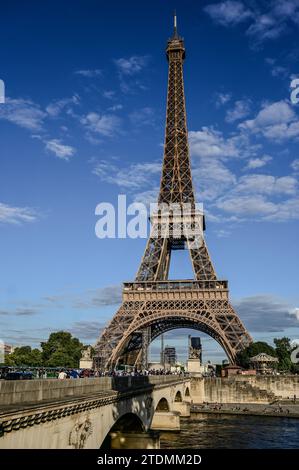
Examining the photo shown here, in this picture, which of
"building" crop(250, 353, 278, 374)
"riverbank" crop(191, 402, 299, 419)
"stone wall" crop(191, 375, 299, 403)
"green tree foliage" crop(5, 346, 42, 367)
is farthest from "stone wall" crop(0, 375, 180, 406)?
"green tree foliage" crop(5, 346, 42, 367)

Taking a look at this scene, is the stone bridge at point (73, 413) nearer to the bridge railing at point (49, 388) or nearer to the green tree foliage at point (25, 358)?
the bridge railing at point (49, 388)

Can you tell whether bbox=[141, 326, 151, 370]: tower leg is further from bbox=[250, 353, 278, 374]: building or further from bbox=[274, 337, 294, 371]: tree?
bbox=[274, 337, 294, 371]: tree

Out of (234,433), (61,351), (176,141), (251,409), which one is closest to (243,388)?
(251,409)

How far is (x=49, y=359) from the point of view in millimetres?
89250

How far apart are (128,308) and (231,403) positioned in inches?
901

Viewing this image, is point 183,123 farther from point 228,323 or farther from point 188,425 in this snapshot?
point 188,425

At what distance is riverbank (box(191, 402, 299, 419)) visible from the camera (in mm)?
58406

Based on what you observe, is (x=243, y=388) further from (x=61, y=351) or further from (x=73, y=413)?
(x=73, y=413)

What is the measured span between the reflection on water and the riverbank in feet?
4.14

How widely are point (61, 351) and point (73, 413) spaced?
250 feet

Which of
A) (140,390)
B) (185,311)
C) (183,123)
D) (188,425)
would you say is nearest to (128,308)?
(185,311)

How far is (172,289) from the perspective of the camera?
79438 mm

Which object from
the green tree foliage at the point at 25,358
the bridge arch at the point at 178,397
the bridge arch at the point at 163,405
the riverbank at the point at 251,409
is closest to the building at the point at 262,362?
the riverbank at the point at 251,409
